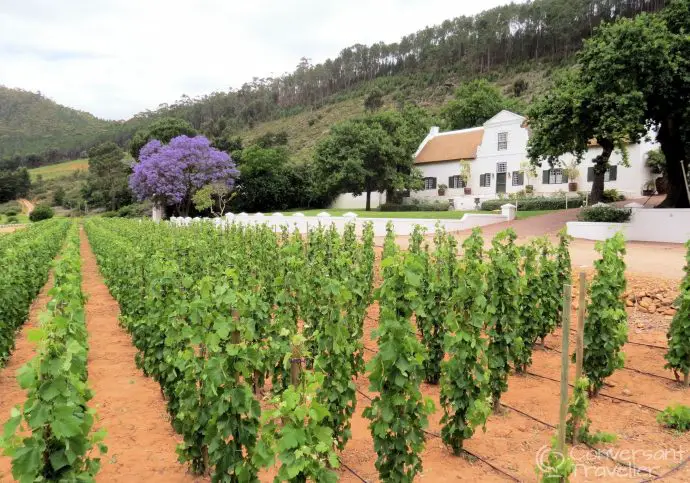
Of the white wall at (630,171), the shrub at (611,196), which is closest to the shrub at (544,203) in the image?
A: the shrub at (611,196)

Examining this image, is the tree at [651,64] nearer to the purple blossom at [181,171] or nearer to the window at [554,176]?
the window at [554,176]

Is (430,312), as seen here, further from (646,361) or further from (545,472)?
(646,361)

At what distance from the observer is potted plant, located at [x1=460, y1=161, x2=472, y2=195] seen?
37.4 m

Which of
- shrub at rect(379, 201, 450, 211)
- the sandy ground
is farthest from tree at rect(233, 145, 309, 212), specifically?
the sandy ground

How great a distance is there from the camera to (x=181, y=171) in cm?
4019

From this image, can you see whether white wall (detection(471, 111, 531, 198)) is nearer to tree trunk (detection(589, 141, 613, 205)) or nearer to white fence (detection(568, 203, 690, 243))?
tree trunk (detection(589, 141, 613, 205))

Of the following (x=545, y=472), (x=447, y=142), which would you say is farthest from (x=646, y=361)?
(x=447, y=142)

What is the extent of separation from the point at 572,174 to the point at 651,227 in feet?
53.9

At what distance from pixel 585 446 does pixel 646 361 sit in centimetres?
336

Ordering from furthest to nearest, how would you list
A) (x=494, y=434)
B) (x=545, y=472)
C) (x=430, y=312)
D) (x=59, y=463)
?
1. (x=430, y=312)
2. (x=494, y=434)
3. (x=545, y=472)
4. (x=59, y=463)

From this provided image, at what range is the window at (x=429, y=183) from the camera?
40562mm

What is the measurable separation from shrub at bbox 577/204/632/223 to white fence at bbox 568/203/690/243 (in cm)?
27

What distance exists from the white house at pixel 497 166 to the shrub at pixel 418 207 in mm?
1421

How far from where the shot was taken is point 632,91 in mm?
16609
